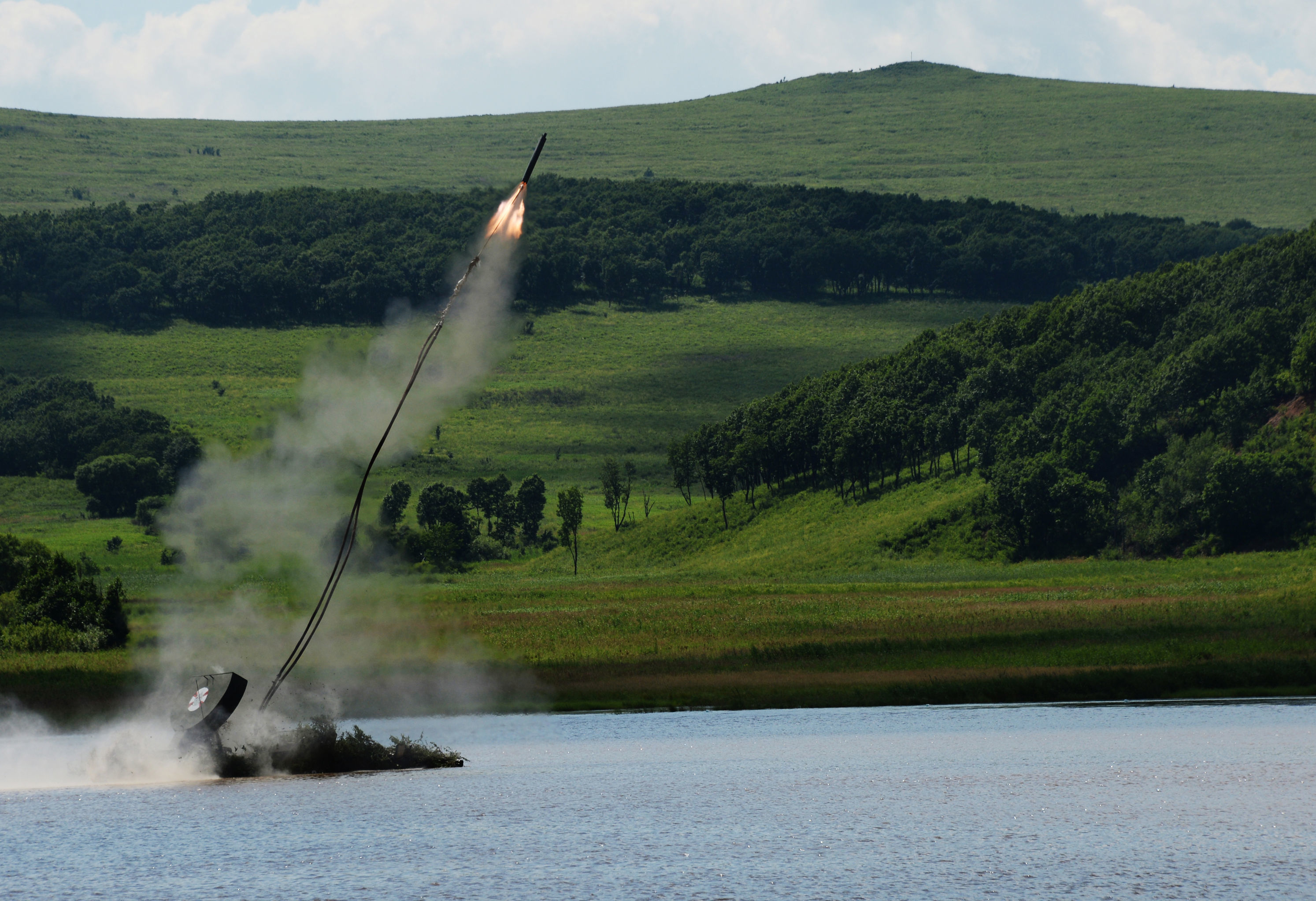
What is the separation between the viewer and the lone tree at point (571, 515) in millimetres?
164125

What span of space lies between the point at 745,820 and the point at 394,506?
8105 cm

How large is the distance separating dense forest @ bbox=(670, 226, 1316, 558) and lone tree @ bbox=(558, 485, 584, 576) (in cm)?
2378

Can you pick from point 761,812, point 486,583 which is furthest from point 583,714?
point 486,583

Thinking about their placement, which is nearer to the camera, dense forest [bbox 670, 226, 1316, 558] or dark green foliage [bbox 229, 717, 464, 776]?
dark green foliage [bbox 229, 717, 464, 776]

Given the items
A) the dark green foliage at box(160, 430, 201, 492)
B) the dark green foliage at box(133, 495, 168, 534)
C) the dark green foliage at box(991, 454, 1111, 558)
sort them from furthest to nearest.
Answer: the dark green foliage at box(160, 430, 201, 492)
the dark green foliage at box(133, 495, 168, 534)
the dark green foliage at box(991, 454, 1111, 558)

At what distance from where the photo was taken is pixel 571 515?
164m

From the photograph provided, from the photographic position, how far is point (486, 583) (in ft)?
410

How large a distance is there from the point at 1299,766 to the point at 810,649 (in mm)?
29956

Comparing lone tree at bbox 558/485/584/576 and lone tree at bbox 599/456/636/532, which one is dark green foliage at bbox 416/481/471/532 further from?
lone tree at bbox 599/456/636/532

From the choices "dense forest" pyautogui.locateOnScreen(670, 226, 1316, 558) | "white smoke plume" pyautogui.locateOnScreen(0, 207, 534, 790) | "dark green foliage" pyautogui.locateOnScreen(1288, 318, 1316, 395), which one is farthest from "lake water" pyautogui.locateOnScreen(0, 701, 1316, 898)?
"dark green foliage" pyautogui.locateOnScreen(1288, 318, 1316, 395)

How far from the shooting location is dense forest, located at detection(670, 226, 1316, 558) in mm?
136375

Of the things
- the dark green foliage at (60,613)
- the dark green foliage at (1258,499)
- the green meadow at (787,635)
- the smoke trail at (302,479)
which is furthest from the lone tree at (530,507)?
the smoke trail at (302,479)

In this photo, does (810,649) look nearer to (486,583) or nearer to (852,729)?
(852,729)

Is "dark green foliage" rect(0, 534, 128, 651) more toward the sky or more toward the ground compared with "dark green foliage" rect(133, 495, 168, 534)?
more toward the ground
